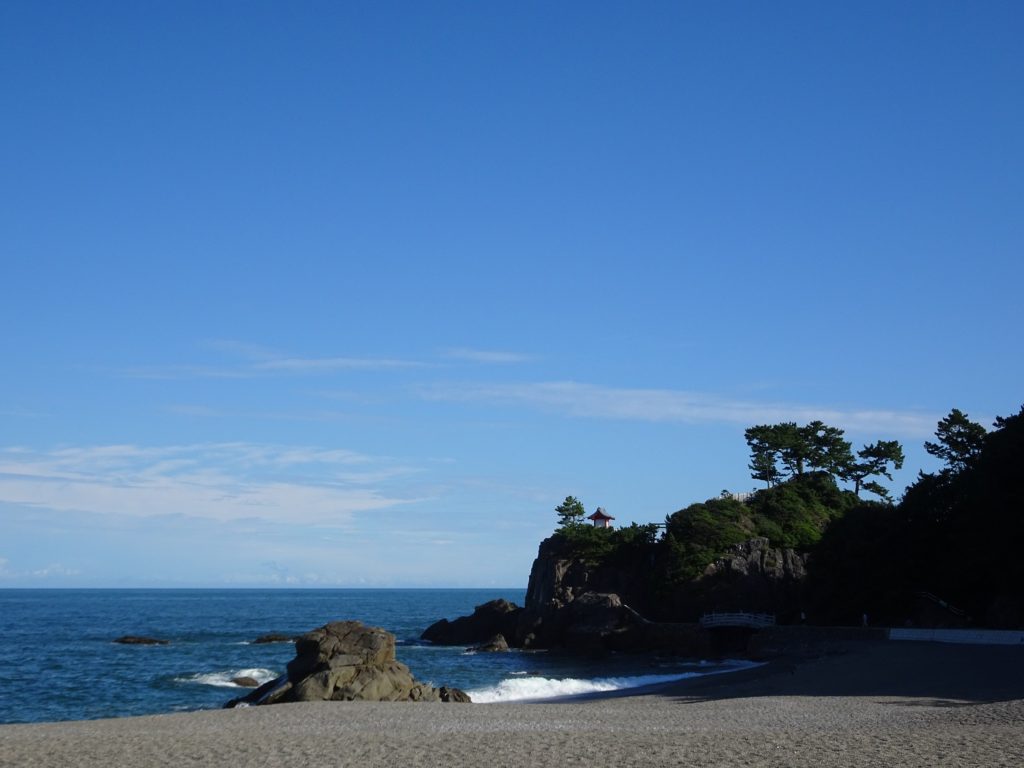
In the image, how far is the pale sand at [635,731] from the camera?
17.2 meters

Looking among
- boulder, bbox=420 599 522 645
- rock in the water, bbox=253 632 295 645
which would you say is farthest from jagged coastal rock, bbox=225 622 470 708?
rock in the water, bbox=253 632 295 645

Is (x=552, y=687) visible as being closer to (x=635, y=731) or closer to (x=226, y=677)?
(x=226, y=677)

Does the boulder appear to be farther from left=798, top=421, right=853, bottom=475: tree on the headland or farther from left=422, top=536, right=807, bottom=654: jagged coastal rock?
left=798, top=421, right=853, bottom=475: tree on the headland

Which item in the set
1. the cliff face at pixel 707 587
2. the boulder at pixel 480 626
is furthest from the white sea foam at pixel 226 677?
the boulder at pixel 480 626

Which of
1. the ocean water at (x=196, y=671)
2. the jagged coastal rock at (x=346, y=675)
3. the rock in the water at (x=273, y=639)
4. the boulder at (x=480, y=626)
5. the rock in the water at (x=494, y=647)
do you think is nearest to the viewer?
the jagged coastal rock at (x=346, y=675)

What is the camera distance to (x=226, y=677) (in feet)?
156

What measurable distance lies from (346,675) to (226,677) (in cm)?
1605

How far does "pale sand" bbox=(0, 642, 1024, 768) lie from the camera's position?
17.2 m

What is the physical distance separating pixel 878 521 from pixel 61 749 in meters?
46.6

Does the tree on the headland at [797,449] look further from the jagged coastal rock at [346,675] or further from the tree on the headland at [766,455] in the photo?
the jagged coastal rock at [346,675]

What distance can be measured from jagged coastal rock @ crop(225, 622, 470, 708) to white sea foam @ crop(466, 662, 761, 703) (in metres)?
3.40

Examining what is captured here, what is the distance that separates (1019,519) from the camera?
44.9 meters

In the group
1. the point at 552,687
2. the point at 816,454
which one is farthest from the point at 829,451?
the point at 552,687

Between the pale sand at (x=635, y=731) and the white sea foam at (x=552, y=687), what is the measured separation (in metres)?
7.05
